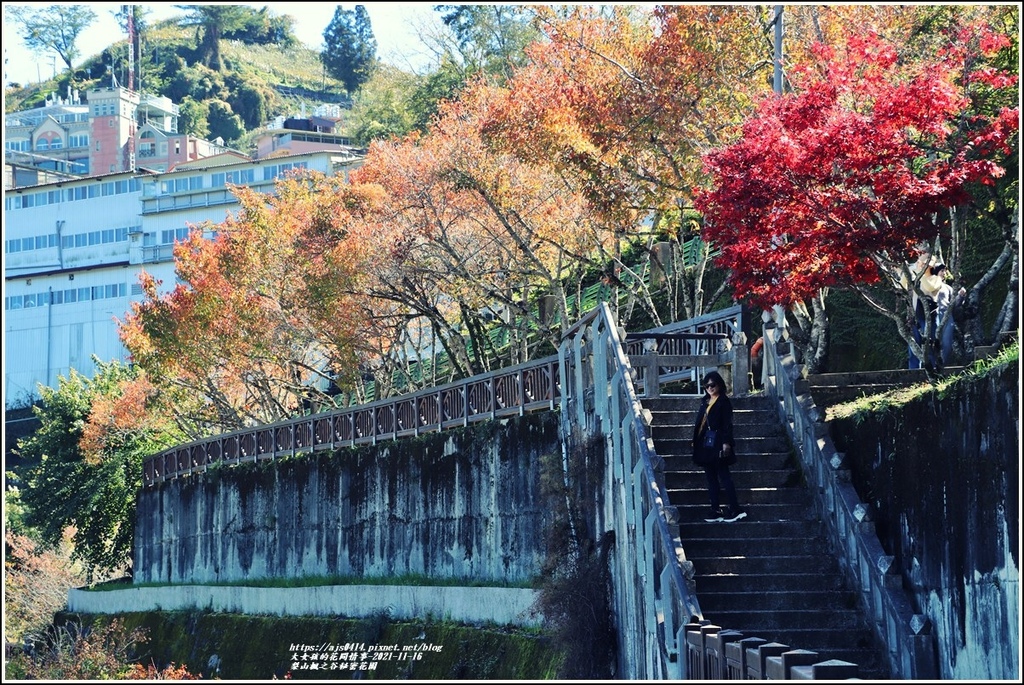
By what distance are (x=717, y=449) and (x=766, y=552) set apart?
1210mm

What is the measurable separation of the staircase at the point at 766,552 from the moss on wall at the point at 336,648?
10.8 feet

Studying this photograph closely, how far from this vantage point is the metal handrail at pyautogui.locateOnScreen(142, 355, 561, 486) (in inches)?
950

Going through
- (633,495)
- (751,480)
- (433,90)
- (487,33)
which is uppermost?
(487,33)

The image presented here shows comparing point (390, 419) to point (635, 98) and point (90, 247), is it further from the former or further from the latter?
point (90, 247)

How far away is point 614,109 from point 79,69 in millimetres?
108482

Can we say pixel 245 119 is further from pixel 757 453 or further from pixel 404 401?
pixel 757 453

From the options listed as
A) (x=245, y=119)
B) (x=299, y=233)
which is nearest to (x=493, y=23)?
(x=299, y=233)

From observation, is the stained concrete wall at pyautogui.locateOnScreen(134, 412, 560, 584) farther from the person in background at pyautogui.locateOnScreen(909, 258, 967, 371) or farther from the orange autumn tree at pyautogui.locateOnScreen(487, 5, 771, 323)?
the person in background at pyautogui.locateOnScreen(909, 258, 967, 371)

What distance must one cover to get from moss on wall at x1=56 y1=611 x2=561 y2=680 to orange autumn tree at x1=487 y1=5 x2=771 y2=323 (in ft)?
25.3

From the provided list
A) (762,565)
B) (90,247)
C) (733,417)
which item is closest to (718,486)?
(762,565)

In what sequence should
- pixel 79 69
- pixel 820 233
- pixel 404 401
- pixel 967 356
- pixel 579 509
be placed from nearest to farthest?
pixel 820 233
pixel 967 356
pixel 579 509
pixel 404 401
pixel 79 69

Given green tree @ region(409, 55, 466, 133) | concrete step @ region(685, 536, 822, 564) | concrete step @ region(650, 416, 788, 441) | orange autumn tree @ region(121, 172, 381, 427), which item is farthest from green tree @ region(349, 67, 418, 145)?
concrete step @ region(685, 536, 822, 564)

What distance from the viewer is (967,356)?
18.6m

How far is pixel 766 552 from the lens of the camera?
657 inches
